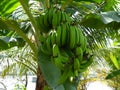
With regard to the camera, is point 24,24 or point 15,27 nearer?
point 15,27

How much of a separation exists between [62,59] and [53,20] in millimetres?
386

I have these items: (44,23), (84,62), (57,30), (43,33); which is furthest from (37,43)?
(84,62)

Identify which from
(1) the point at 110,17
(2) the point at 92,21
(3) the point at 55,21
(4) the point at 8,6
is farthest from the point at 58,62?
(4) the point at 8,6

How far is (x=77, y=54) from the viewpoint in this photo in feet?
5.67

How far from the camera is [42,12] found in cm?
270

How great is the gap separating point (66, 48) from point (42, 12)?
36.4 inches

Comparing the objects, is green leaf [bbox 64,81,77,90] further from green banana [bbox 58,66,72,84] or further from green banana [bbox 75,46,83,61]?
green banana [bbox 75,46,83,61]

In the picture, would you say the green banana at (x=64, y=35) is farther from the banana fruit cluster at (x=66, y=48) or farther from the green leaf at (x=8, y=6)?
the green leaf at (x=8, y=6)

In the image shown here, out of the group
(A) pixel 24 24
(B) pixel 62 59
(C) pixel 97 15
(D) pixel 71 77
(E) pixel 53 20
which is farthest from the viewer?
(A) pixel 24 24

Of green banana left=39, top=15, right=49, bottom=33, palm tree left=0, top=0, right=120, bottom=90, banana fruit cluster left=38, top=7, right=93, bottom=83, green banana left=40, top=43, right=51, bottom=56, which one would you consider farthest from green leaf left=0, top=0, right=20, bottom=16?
green banana left=40, top=43, right=51, bottom=56

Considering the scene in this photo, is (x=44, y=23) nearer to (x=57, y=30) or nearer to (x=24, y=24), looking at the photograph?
(x=57, y=30)

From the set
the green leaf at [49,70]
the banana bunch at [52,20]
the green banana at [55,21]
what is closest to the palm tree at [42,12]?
the green leaf at [49,70]

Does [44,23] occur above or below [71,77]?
above

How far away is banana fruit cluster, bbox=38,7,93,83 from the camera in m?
1.69
